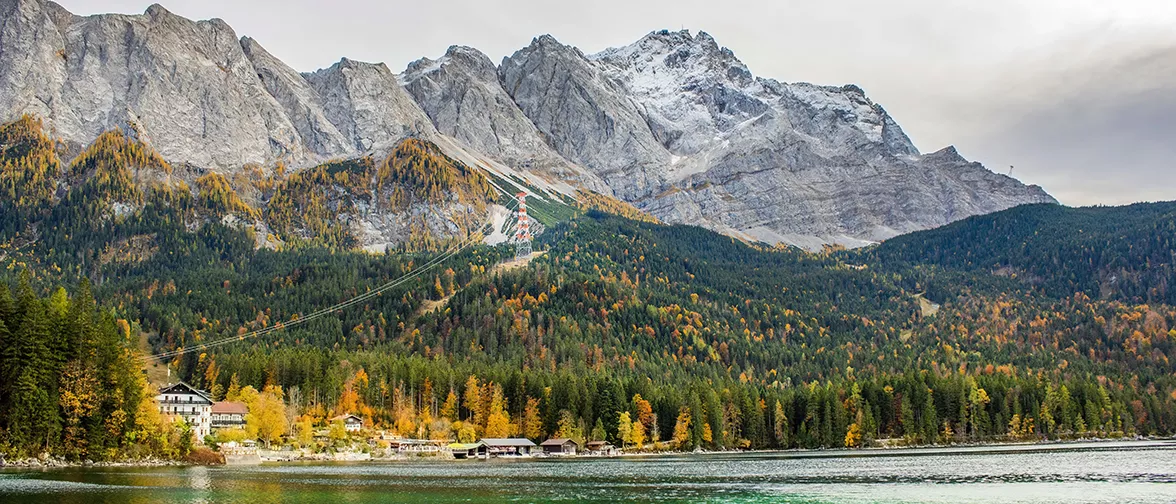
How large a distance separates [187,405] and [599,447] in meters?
62.7

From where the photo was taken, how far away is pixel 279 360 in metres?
172

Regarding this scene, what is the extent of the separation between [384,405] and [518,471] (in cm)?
6231

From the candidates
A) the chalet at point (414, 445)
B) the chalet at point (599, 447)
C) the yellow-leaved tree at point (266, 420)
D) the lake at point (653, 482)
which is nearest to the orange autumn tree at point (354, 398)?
the chalet at point (414, 445)

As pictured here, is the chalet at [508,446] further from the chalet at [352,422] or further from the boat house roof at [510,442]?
the chalet at [352,422]

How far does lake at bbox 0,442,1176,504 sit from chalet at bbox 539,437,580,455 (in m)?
A: 29.2

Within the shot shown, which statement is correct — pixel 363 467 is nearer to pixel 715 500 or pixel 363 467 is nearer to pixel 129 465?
pixel 129 465

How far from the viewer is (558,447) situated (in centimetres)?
16262

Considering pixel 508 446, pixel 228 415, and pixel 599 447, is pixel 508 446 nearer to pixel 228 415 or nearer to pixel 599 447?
pixel 599 447

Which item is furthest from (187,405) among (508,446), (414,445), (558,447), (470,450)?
(558,447)

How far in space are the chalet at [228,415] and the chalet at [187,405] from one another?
913 mm

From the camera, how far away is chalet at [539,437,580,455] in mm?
162125

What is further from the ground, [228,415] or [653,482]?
[228,415]

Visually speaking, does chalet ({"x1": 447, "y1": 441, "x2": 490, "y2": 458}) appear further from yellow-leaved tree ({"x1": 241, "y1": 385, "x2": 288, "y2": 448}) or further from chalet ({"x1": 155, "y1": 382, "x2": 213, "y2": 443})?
chalet ({"x1": 155, "y1": 382, "x2": 213, "y2": 443})

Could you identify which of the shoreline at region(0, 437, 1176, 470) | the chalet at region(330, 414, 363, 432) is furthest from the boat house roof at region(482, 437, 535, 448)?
the chalet at region(330, 414, 363, 432)
